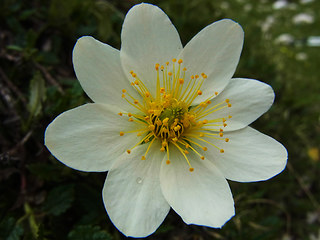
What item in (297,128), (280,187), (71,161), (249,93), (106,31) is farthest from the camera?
(297,128)

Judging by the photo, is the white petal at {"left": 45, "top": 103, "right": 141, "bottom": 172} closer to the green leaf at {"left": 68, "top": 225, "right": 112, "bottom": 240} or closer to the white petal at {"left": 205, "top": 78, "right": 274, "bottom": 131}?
the green leaf at {"left": 68, "top": 225, "right": 112, "bottom": 240}

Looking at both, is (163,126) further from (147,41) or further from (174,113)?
(147,41)

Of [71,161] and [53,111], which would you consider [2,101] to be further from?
[71,161]

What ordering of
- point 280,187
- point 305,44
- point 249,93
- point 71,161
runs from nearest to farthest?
1. point 71,161
2. point 249,93
3. point 280,187
4. point 305,44

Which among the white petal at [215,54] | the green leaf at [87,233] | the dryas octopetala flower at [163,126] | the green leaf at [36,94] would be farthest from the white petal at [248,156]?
the green leaf at [36,94]

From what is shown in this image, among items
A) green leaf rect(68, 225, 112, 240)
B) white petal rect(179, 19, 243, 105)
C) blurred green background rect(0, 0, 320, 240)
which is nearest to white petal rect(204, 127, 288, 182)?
white petal rect(179, 19, 243, 105)

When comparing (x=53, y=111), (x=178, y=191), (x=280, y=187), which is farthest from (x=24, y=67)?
(x=280, y=187)

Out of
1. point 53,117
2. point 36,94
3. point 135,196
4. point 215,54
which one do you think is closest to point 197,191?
point 135,196
